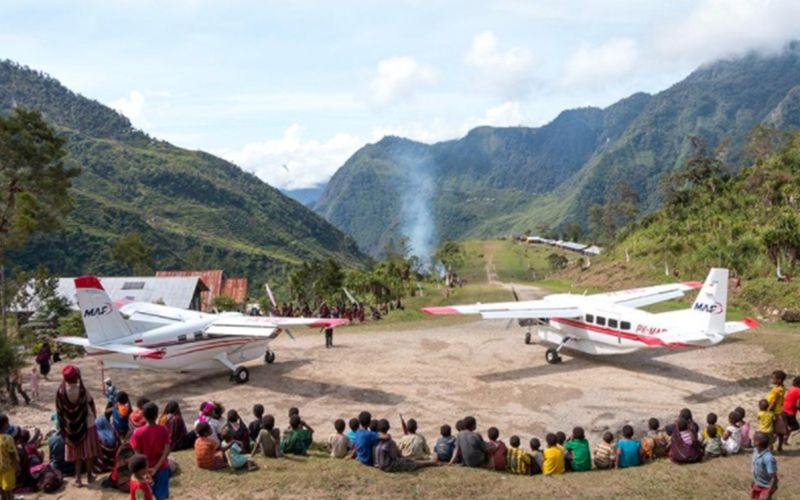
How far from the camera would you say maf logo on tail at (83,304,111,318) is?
19359 mm

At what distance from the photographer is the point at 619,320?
22.6 metres

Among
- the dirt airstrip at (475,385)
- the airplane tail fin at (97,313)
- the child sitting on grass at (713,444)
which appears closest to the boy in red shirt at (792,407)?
the child sitting on grass at (713,444)

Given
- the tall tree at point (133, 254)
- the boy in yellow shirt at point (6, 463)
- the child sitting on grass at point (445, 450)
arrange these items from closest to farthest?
the boy in yellow shirt at point (6, 463)
the child sitting on grass at point (445, 450)
the tall tree at point (133, 254)

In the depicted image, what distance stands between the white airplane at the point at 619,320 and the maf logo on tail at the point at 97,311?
1070 cm

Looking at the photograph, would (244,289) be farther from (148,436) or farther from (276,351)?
(148,436)

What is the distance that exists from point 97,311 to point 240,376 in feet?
18.3

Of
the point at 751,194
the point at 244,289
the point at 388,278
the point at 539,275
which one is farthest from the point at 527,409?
the point at 539,275

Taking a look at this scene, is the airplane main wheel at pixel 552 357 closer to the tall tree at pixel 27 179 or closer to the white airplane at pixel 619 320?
the white airplane at pixel 619 320

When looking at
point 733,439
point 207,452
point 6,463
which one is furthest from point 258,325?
point 733,439

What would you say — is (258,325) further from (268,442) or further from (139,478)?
(139,478)

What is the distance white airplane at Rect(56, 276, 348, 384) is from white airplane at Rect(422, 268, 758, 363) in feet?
22.8

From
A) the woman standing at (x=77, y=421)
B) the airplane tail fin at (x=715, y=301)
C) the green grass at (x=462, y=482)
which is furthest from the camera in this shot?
the airplane tail fin at (x=715, y=301)

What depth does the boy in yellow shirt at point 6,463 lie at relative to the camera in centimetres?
1013

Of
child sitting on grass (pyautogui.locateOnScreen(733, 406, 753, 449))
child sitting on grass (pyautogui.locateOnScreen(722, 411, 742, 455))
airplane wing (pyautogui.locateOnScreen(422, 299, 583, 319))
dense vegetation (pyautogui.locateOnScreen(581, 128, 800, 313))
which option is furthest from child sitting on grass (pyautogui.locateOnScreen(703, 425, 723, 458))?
dense vegetation (pyautogui.locateOnScreen(581, 128, 800, 313))
